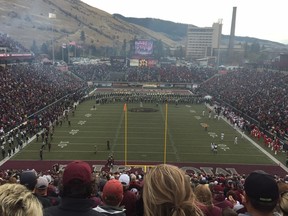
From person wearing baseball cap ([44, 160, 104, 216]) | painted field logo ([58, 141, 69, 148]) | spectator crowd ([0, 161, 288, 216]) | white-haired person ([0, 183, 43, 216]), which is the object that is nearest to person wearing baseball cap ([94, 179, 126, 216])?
spectator crowd ([0, 161, 288, 216])

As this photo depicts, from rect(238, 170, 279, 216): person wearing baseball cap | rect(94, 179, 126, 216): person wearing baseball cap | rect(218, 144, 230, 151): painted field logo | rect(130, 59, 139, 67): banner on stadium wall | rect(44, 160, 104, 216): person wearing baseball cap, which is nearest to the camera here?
rect(238, 170, 279, 216): person wearing baseball cap

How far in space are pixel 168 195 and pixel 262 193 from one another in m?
0.87

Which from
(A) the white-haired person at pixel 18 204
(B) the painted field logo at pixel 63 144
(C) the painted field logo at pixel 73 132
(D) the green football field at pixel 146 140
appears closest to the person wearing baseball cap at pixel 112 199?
(A) the white-haired person at pixel 18 204

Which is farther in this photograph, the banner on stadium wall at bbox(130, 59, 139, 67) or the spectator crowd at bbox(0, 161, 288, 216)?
the banner on stadium wall at bbox(130, 59, 139, 67)

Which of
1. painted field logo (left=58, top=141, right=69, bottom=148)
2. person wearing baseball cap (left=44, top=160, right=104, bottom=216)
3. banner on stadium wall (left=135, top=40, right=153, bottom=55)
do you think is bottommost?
painted field logo (left=58, top=141, right=69, bottom=148)

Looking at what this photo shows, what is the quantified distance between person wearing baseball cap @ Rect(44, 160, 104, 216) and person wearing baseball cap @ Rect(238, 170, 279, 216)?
1310mm

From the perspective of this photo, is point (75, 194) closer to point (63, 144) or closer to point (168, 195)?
point (168, 195)

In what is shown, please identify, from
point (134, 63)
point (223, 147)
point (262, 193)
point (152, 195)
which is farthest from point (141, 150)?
point (134, 63)

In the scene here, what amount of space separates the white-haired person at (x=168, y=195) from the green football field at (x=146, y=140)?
21132mm

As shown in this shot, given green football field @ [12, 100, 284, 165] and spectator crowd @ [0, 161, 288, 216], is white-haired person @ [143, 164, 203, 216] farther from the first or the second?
green football field @ [12, 100, 284, 165]

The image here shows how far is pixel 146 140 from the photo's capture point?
2991 centimetres

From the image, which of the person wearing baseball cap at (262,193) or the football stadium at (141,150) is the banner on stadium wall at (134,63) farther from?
the person wearing baseball cap at (262,193)

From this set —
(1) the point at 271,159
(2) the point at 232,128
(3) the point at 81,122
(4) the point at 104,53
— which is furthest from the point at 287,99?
(4) the point at 104,53

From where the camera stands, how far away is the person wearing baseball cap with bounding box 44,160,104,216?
3070 millimetres
